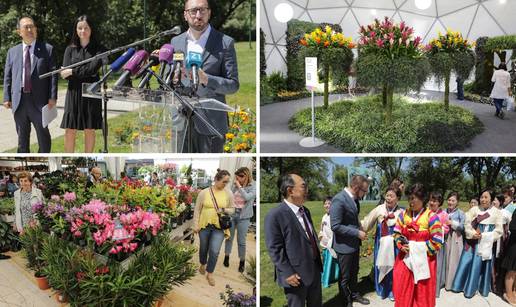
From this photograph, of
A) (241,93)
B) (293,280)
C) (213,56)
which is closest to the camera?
(213,56)

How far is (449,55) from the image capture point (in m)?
4.78

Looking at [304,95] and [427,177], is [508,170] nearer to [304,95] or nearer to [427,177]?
[427,177]

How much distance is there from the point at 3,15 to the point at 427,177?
3728 mm

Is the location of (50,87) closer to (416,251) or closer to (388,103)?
(388,103)

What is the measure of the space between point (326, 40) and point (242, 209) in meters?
1.68

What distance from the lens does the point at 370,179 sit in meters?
4.32

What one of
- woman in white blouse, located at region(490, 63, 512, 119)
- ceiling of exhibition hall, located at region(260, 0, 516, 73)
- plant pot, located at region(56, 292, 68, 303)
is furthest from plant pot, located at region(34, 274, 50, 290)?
woman in white blouse, located at region(490, 63, 512, 119)

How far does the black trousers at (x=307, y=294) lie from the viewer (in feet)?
12.5

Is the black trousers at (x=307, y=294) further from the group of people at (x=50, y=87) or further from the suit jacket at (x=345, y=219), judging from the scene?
the group of people at (x=50, y=87)

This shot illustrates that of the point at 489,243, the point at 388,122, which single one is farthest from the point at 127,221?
the point at 489,243

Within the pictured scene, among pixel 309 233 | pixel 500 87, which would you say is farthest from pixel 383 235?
pixel 500 87

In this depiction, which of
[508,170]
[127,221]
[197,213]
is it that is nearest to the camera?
[127,221]

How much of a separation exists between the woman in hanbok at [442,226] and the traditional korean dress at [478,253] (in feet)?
0.39

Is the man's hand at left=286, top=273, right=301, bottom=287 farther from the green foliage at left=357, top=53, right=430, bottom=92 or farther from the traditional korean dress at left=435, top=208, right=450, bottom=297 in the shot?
the green foliage at left=357, top=53, right=430, bottom=92
